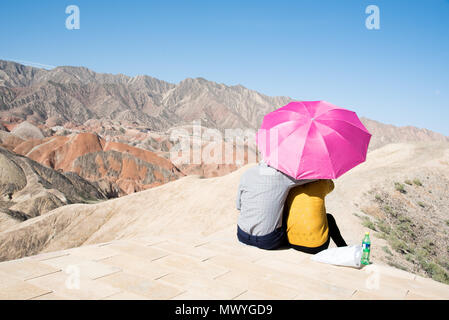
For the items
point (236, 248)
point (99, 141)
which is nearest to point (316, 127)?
point (236, 248)

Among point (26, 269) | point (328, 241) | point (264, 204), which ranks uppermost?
point (264, 204)

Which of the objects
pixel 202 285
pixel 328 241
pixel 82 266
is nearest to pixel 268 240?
pixel 328 241

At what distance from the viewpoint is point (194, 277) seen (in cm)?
311

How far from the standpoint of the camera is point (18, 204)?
25.6 m

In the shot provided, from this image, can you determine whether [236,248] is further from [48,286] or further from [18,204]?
[18,204]

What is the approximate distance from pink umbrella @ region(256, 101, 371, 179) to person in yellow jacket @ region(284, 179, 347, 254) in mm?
244

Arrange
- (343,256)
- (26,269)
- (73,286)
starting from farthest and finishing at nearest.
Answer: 1. (343,256)
2. (26,269)
3. (73,286)

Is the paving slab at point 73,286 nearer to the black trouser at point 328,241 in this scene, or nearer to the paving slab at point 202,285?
the paving slab at point 202,285

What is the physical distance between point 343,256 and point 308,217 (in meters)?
0.52

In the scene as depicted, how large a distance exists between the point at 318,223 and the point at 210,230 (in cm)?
917

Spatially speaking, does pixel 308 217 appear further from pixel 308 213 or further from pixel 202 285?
pixel 202 285

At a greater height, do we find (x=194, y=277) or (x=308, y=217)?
(x=308, y=217)

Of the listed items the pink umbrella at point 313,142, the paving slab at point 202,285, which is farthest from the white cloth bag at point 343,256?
the paving slab at point 202,285

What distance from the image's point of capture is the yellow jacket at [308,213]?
374cm
